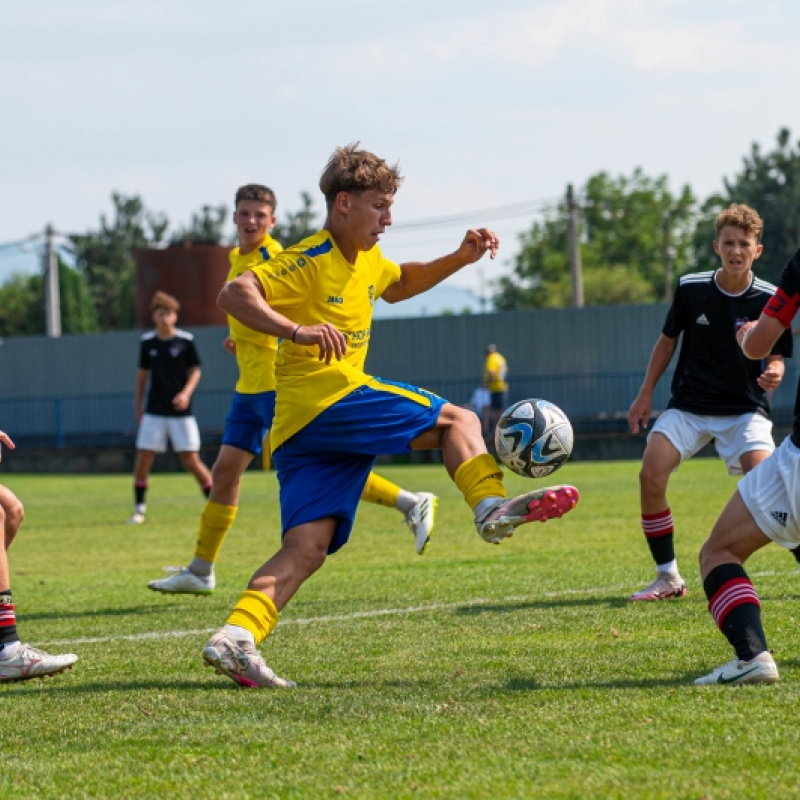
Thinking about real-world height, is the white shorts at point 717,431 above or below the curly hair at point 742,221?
below

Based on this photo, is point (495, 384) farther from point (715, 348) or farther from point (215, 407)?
point (715, 348)

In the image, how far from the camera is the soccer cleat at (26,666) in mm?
5965

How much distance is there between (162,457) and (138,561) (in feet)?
60.4

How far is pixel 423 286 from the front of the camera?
20.9ft

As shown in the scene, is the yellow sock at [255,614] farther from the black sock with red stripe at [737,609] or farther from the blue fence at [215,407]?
the blue fence at [215,407]

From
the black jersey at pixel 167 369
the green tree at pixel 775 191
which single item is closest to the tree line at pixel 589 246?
the green tree at pixel 775 191

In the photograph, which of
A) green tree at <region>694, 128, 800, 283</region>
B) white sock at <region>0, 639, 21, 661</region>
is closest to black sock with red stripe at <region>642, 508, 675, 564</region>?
white sock at <region>0, 639, 21, 661</region>

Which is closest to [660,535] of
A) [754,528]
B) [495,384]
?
[754,528]

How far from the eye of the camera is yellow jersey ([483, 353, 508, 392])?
98.8 ft

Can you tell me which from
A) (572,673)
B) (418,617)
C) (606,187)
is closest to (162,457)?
(418,617)

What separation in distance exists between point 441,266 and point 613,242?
257 feet

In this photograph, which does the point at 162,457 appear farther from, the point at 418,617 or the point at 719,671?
the point at 719,671

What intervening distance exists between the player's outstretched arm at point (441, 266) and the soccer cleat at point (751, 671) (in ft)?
7.02

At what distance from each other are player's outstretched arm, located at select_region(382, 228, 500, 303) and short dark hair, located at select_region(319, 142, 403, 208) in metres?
0.57
